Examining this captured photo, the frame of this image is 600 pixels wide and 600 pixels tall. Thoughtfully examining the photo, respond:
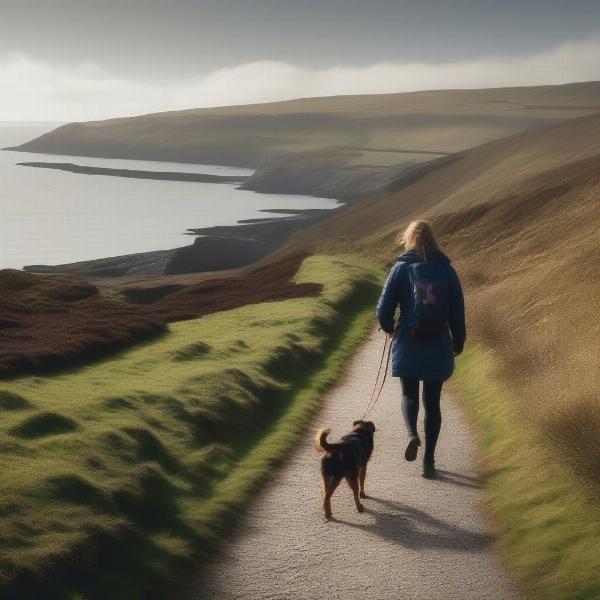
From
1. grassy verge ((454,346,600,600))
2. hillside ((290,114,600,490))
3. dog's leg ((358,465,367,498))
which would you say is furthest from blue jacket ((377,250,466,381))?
hillside ((290,114,600,490))

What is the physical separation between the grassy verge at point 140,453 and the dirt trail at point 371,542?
0.62 meters

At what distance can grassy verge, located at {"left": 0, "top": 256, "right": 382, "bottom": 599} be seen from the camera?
37.2 feet

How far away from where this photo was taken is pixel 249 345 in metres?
28.0

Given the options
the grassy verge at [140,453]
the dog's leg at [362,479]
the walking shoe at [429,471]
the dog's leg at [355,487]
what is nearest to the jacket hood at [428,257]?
the dog's leg at [362,479]

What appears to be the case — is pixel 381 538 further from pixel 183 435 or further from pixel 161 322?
pixel 161 322

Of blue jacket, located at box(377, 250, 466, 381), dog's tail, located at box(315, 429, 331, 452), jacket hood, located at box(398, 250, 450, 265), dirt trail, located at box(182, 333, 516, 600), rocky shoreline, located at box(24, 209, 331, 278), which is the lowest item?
rocky shoreline, located at box(24, 209, 331, 278)

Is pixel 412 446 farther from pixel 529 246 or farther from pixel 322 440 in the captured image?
pixel 529 246

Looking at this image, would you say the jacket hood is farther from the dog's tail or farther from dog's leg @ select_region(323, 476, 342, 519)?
dog's leg @ select_region(323, 476, 342, 519)

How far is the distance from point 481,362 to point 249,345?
24.8 feet

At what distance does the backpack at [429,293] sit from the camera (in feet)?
45.4

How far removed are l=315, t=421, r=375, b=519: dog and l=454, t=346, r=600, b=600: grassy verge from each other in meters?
2.17

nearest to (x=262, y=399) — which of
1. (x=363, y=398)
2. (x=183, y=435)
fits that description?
(x=363, y=398)

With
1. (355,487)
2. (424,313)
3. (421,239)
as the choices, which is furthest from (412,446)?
(421,239)

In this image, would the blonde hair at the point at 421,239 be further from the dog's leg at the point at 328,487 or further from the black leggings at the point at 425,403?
the dog's leg at the point at 328,487
